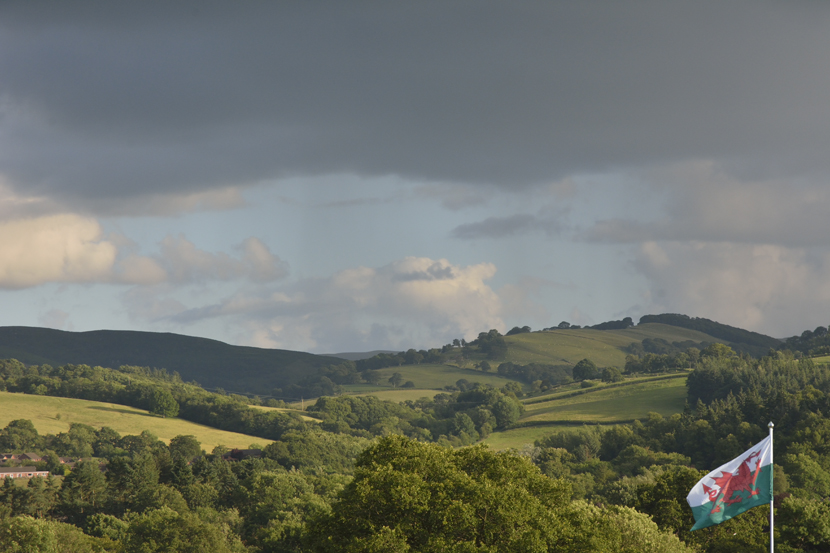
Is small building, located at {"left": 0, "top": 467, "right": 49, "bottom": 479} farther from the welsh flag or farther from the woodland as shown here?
the welsh flag

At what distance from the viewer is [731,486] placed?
120 feet

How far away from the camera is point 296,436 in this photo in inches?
7702

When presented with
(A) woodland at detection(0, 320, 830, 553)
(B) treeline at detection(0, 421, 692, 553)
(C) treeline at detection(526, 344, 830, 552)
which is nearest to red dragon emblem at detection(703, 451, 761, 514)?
(A) woodland at detection(0, 320, 830, 553)

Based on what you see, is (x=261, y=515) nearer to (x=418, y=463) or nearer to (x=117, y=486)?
(x=117, y=486)

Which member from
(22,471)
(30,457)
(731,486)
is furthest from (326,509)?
(30,457)

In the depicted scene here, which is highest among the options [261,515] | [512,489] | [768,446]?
[768,446]

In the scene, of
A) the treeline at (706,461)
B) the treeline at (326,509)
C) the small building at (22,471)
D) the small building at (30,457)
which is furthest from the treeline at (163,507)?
the treeline at (706,461)

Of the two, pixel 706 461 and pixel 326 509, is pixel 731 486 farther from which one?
pixel 706 461

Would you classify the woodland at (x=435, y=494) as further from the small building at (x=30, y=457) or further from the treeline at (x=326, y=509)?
the small building at (x=30, y=457)

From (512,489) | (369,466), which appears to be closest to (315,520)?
(369,466)

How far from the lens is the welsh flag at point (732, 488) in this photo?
36.2 metres

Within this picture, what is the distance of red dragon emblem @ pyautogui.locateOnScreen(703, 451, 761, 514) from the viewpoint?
3650 centimetres

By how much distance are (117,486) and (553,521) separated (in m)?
103

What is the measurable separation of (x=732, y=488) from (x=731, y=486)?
10 cm
